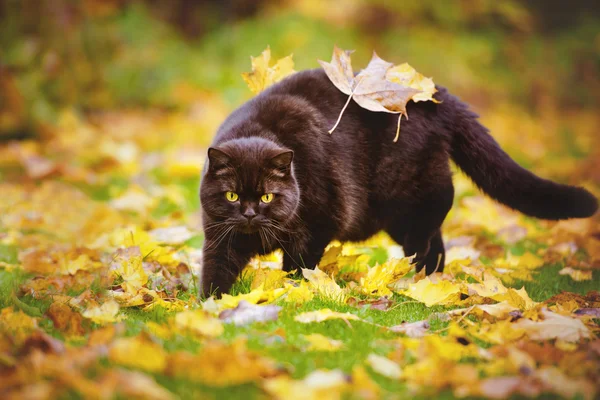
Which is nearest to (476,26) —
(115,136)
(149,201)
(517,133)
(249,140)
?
(517,133)

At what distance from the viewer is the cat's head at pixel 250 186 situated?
2.78 metres

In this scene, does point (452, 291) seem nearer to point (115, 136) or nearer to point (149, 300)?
point (149, 300)

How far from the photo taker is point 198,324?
82.6 inches

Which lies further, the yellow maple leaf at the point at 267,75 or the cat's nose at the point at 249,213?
the yellow maple leaf at the point at 267,75

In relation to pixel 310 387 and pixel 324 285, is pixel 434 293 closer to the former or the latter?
pixel 324 285

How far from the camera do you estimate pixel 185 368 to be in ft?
5.68

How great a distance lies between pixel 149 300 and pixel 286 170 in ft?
2.75

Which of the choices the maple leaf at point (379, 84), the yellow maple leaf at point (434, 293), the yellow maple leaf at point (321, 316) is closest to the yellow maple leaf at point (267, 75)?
the maple leaf at point (379, 84)

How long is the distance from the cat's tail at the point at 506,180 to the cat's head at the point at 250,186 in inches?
39.9

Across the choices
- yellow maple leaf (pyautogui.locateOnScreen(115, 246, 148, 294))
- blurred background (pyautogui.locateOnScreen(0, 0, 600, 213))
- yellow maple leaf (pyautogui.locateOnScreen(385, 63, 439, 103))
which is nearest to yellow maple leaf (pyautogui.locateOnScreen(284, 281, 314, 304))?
yellow maple leaf (pyautogui.locateOnScreen(115, 246, 148, 294))

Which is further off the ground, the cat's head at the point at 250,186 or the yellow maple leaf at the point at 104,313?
the cat's head at the point at 250,186

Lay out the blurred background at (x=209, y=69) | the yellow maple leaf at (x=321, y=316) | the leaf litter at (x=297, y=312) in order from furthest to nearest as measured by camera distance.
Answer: the blurred background at (x=209, y=69)
the yellow maple leaf at (x=321, y=316)
the leaf litter at (x=297, y=312)

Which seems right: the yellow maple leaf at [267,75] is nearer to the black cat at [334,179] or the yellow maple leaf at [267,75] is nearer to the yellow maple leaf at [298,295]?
the black cat at [334,179]

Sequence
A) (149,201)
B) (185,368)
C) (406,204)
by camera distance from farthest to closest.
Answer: (149,201)
(406,204)
(185,368)
